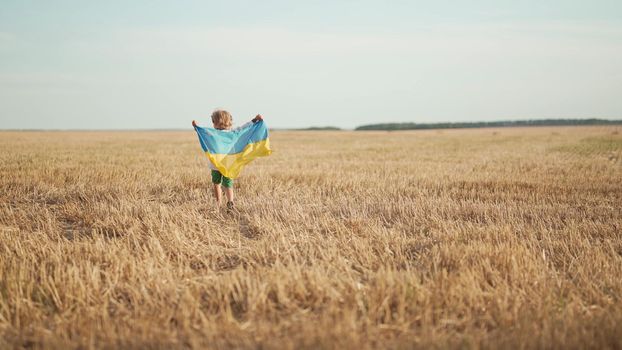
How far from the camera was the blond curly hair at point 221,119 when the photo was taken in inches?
262

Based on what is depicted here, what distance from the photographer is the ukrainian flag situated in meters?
6.39

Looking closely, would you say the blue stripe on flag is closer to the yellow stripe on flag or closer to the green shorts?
the yellow stripe on flag

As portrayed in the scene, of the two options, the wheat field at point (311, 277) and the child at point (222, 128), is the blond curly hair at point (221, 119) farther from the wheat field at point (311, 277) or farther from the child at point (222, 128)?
the wheat field at point (311, 277)

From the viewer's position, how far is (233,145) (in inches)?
260

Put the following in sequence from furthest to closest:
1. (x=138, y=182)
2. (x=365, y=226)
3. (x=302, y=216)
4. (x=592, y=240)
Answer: (x=138, y=182)
(x=302, y=216)
(x=365, y=226)
(x=592, y=240)

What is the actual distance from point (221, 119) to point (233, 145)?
0.51 m

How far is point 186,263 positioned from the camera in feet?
13.0

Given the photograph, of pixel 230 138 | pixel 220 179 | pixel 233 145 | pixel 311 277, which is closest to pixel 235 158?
pixel 233 145

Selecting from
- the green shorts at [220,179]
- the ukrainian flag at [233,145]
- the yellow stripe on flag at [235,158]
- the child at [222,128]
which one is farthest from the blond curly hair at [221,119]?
the green shorts at [220,179]

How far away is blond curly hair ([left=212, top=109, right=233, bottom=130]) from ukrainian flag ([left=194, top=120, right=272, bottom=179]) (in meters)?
0.19

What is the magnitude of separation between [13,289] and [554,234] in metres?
6.08

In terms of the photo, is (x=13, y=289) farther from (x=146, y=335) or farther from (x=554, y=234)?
(x=554, y=234)

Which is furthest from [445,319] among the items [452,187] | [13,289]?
[452,187]

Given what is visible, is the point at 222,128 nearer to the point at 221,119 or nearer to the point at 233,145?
the point at 221,119
